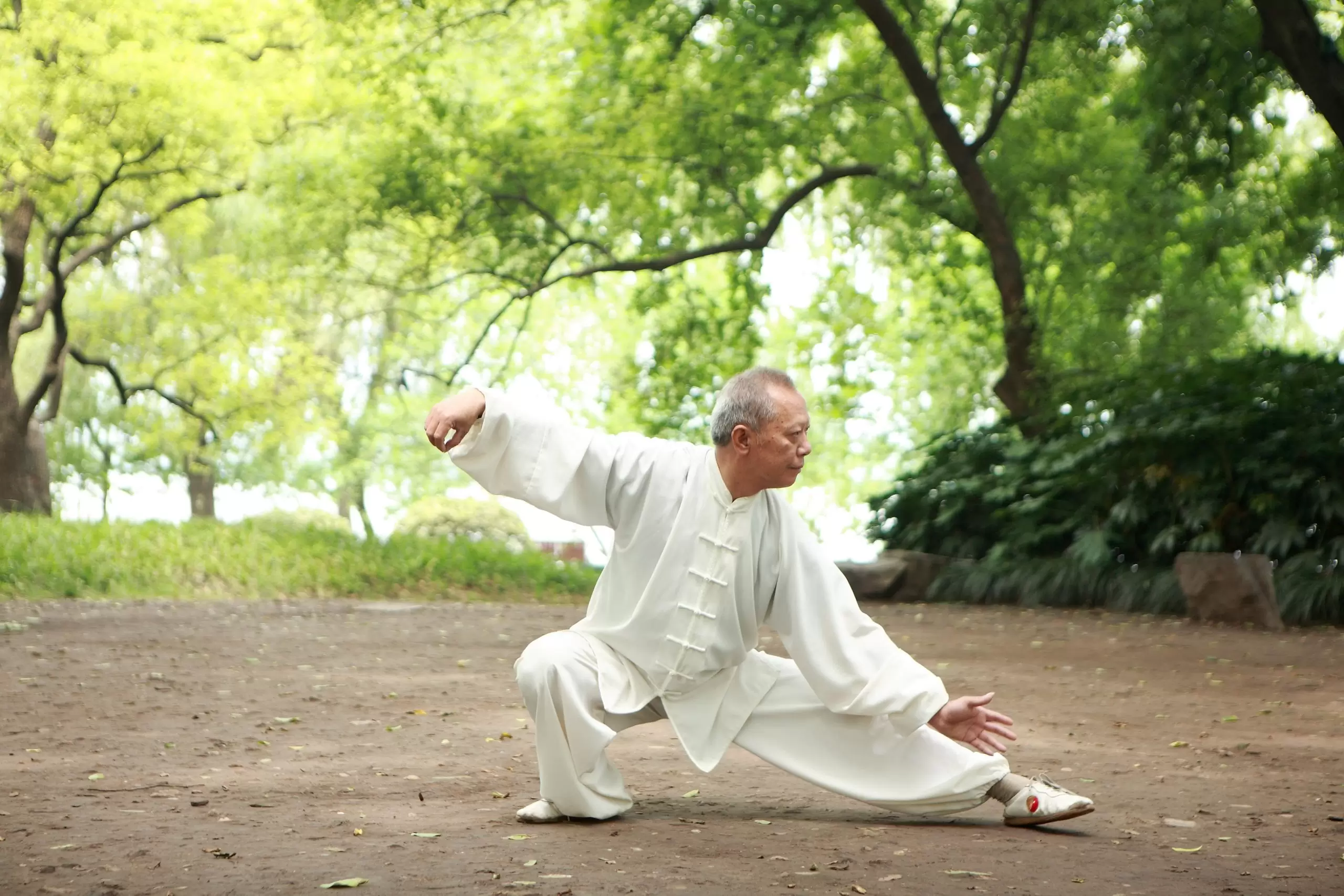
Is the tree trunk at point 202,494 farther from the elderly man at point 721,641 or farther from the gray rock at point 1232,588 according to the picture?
the elderly man at point 721,641

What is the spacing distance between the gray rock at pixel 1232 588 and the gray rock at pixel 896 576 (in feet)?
10.7

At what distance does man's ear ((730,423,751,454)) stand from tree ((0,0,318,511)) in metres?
15.0

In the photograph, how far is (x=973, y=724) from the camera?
3918 millimetres

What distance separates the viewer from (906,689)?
3912 mm

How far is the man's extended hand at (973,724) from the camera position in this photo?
3900 millimetres

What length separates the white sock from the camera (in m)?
4.02

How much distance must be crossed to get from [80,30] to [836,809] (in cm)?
1566

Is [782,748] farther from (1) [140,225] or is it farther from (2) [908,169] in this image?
(1) [140,225]

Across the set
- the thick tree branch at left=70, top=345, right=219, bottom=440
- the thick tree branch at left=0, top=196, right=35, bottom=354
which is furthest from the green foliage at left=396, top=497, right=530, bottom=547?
the thick tree branch at left=0, top=196, right=35, bottom=354

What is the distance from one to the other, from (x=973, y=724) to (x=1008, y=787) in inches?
10.3

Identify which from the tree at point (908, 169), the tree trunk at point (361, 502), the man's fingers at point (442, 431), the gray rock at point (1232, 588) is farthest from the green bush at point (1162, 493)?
the tree trunk at point (361, 502)

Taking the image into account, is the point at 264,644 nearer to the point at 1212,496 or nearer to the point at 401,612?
the point at 401,612

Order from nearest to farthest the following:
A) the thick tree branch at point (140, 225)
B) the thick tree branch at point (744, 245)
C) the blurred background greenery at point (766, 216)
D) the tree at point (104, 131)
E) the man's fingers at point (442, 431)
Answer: the man's fingers at point (442, 431), the blurred background greenery at point (766, 216), the thick tree branch at point (744, 245), the tree at point (104, 131), the thick tree branch at point (140, 225)

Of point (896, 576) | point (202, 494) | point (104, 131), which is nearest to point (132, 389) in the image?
point (104, 131)
